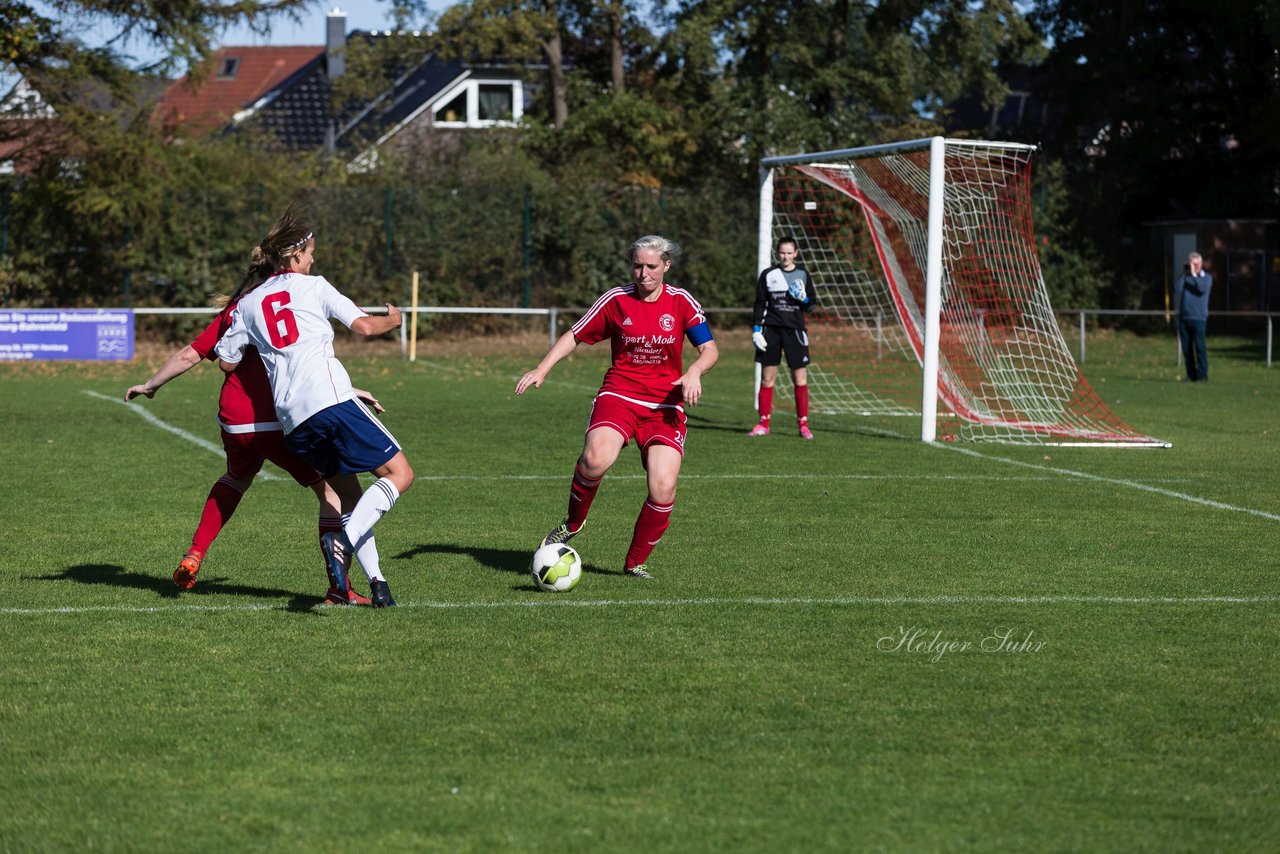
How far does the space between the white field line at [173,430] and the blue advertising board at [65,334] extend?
5720mm

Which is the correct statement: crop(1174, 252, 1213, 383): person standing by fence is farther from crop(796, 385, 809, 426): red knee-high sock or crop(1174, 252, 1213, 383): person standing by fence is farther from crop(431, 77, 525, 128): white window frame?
crop(431, 77, 525, 128): white window frame

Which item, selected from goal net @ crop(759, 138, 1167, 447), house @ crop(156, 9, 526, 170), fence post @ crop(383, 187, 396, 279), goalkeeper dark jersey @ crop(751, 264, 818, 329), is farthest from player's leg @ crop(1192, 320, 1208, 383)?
house @ crop(156, 9, 526, 170)

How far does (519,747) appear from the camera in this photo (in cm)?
485

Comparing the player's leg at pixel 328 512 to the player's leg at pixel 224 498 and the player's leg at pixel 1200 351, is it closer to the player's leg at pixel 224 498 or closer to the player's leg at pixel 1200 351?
the player's leg at pixel 224 498

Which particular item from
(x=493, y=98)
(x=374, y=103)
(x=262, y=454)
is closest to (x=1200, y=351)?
(x=262, y=454)

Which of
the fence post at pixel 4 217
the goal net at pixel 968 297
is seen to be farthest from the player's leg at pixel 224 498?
the fence post at pixel 4 217

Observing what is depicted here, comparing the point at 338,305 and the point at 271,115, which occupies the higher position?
the point at 271,115

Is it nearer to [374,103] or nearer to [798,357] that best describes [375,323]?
[798,357]

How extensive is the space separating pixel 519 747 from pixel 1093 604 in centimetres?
329

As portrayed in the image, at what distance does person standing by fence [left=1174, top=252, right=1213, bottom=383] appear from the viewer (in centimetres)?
2188

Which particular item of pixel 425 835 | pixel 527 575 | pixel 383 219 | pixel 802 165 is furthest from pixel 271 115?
pixel 425 835

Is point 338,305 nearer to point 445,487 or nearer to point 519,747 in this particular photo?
point 519,747

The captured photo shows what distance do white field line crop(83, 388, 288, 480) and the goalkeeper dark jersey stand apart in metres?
5.05

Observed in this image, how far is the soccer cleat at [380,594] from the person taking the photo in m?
6.82
